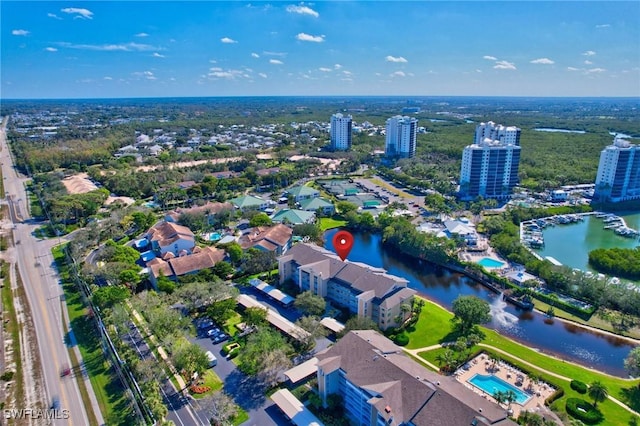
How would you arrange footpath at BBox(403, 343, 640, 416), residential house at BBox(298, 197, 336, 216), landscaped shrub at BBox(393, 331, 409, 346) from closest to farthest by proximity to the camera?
1. footpath at BBox(403, 343, 640, 416)
2. landscaped shrub at BBox(393, 331, 409, 346)
3. residential house at BBox(298, 197, 336, 216)

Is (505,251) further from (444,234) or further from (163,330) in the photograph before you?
(163,330)

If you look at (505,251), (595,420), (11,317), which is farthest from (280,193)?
(595,420)

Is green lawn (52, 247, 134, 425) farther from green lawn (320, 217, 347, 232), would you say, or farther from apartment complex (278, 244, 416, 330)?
green lawn (320, 217, 347, 232)

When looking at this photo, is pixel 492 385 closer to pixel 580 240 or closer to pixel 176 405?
pixel 176 405

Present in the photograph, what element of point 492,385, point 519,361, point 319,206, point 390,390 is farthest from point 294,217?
point 390,390

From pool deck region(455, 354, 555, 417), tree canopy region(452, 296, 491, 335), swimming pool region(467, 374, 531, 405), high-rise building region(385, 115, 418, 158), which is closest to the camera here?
pool deck region(455, 354, 555, 417)

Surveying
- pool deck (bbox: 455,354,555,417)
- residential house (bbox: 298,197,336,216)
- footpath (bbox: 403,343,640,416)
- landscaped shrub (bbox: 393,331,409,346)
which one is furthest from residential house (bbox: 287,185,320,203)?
pool deck (bbox: 455,354,555,417)
